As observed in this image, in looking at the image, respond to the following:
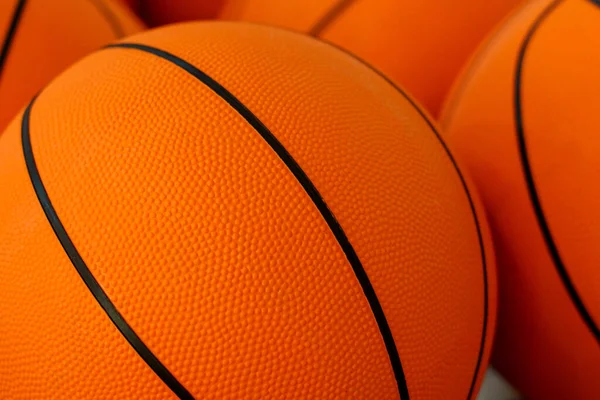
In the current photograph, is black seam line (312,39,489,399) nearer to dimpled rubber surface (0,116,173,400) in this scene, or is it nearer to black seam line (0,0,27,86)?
dimpled rubber surface (0,116,173,400)

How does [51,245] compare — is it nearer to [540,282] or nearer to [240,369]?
[240,369]

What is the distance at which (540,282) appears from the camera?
0.67 m

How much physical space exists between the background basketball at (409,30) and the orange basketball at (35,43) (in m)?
0.27

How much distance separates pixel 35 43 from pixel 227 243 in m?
0.47

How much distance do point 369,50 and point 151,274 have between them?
0.52m

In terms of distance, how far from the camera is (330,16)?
0.88 meters

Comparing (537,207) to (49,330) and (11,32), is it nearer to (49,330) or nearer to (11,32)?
(49,330)

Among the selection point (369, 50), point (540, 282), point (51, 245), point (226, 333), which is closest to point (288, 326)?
point (226, 333)

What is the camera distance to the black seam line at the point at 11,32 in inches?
30.0

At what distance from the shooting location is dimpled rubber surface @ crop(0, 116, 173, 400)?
18.3 inches

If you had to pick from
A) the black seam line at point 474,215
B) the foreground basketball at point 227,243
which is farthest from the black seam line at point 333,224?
the black seam line at point 474,215

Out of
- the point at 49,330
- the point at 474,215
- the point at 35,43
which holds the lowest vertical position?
the point at 49,330

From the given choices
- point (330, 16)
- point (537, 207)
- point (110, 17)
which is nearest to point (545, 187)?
point (537, 207)

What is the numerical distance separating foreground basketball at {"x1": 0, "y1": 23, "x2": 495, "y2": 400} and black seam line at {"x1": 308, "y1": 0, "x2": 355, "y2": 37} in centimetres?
33
